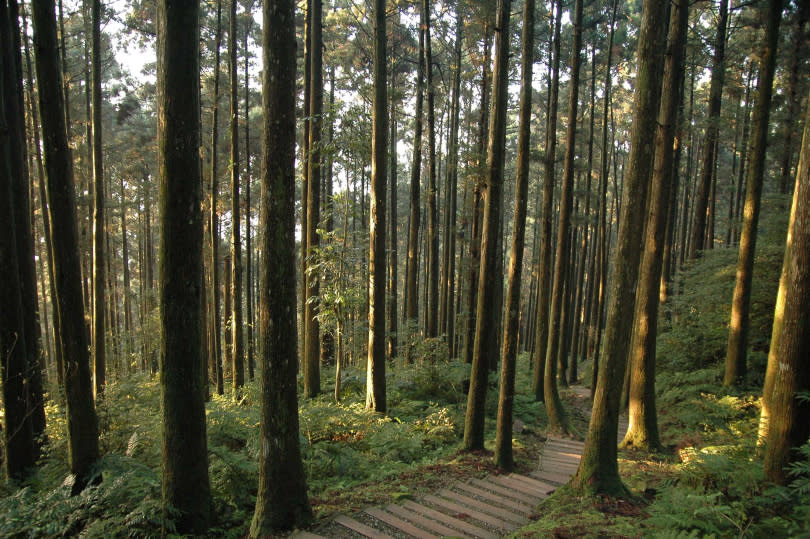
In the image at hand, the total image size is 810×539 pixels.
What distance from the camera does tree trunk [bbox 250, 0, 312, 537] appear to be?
4.47 meters

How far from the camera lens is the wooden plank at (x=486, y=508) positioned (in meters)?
5.34

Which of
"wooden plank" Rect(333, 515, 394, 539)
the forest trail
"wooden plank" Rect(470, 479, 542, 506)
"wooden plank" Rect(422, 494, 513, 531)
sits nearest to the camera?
"wooden plank" Rect(333, 515, 394, 539)

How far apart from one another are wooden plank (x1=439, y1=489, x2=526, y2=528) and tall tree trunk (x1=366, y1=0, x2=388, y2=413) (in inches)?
155

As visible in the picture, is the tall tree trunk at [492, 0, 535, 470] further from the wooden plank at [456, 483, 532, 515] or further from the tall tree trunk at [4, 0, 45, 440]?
the tall tree trunk at [4, 0, 45, 440]

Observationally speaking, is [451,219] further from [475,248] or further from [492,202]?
[492,202]

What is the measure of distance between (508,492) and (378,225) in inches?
220

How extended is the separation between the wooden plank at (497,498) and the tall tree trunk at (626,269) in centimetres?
81

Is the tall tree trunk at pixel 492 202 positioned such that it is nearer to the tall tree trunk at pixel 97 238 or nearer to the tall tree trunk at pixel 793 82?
the tall tree trunk at pixel 97 238

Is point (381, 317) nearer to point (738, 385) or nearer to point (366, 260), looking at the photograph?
point (366, 260)

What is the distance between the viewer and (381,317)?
31.6 ft

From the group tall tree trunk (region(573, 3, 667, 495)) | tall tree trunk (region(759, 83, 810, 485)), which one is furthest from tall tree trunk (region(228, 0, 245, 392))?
tall tree trunk (region(759, 83, 810, 485))

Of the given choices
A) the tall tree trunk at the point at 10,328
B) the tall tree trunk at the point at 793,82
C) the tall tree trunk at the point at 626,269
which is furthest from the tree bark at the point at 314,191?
the tall tree trunk at the point at 793,82

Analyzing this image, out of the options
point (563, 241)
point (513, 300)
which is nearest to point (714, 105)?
point (563, 241)

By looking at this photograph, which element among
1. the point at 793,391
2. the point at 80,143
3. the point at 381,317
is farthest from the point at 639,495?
the point at 80,143
